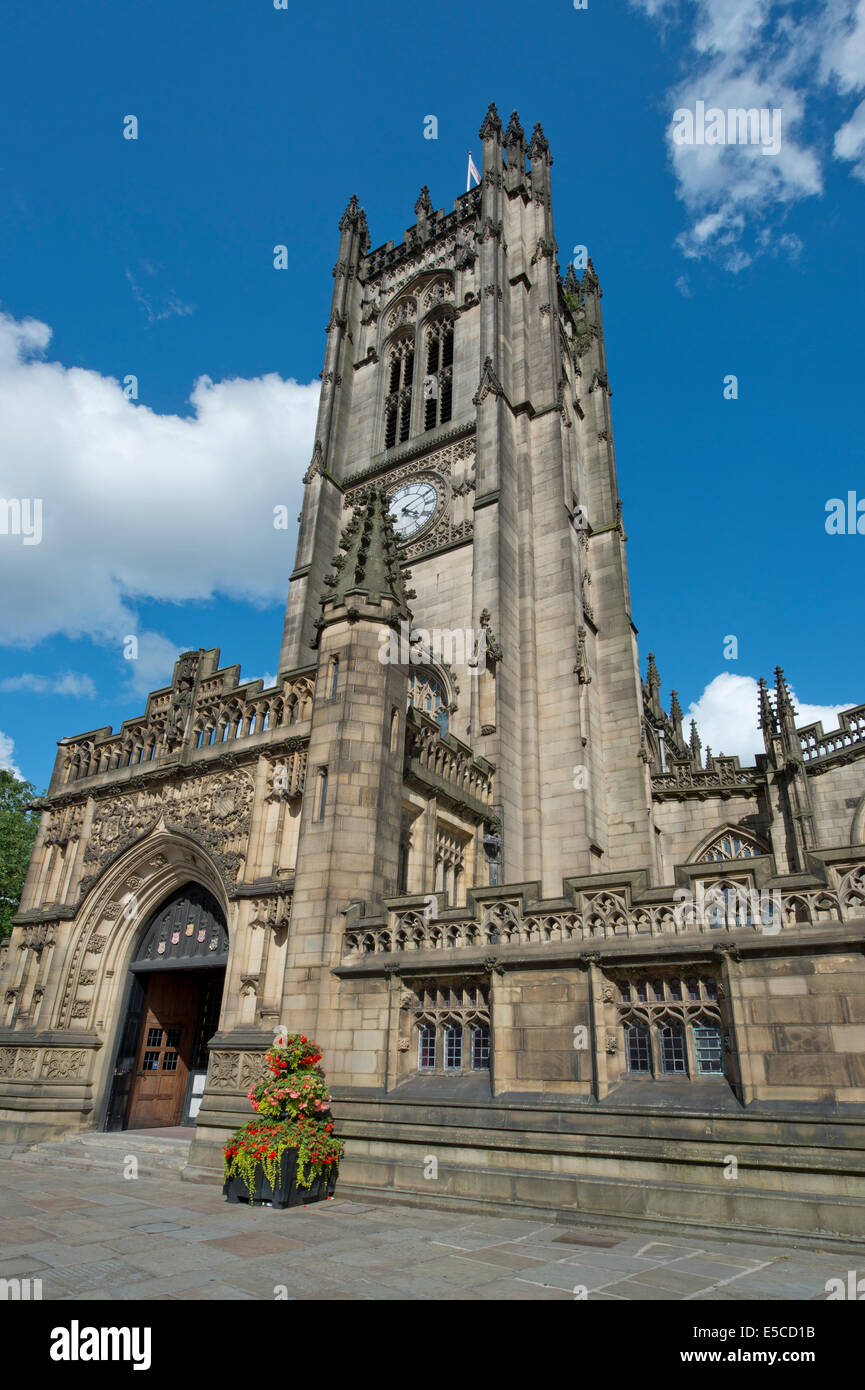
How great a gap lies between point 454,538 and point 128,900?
49.6 ft

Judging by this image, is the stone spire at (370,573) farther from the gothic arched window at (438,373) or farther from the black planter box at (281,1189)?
the gothic arched window at (438,373)

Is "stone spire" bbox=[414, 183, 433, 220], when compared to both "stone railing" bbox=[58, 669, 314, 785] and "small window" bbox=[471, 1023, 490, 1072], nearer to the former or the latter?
"stone railing" bbox=[58, 669, 314, 785]

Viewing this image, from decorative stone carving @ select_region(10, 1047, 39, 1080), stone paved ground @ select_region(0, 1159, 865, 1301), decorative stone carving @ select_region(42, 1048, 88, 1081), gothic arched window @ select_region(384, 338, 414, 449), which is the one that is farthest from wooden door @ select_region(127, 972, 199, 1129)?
gothic arched window @ select_region(384, 338, 414, 449)

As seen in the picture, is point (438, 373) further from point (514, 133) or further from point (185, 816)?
point (185, 816)

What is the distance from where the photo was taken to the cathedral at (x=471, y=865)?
353 inches

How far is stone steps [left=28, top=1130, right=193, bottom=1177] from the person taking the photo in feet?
43.9

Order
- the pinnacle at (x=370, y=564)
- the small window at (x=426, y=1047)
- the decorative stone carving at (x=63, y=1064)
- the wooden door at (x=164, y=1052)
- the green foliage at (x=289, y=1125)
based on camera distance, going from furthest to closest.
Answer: the wooden door at (x=164, y=1052) < the decorative stone carving at (x=63, y=1064) < the pinnacle at (x=370, y=564) < the small window at (x=426, y=1047) < the green foliage at (x=289, y=1125)

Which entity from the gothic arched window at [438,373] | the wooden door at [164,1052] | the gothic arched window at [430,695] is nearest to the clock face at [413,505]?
the gothic arched window at [438,373]

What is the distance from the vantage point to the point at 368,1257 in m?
6.88

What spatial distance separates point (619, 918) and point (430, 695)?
15.0 metres

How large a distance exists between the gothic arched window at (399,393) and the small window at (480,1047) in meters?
26.1

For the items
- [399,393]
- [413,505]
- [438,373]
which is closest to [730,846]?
[413,505]

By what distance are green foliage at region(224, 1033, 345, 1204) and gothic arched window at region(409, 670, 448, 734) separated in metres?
13.6
